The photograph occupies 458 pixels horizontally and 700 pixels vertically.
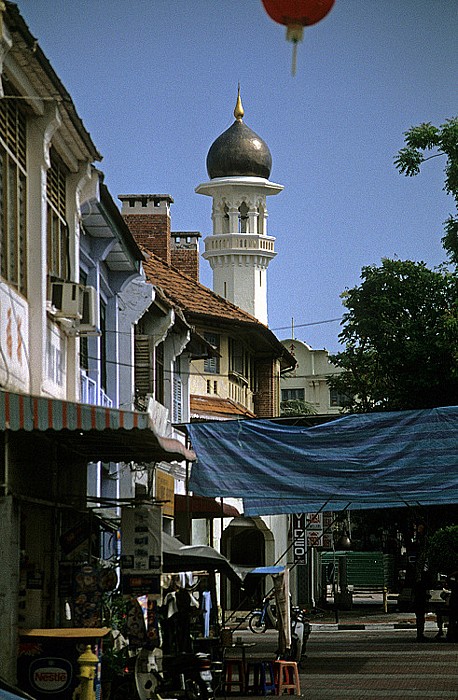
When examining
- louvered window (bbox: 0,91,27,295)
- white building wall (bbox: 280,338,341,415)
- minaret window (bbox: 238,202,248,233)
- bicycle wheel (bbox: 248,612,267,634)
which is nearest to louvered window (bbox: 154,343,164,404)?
bicycle wheel (bbox: 248,612,267,634)

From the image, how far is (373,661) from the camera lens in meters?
24.3

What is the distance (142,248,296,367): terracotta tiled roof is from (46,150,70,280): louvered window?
18.7 meters

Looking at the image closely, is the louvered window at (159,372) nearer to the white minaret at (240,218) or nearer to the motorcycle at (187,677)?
the motorcycle at (187,677)

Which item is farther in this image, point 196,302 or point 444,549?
point 196,302

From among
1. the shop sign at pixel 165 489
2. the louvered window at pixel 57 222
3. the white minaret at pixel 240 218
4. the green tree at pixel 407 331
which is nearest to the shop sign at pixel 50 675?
the louvered window at pixel 57 222

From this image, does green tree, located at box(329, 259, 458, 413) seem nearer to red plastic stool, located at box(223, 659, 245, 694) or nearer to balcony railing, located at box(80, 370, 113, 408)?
balcony railing, located at box(80, 370, 113, 408)

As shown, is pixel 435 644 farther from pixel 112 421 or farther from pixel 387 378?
pixel 112 421

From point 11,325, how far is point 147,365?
12.2 metres

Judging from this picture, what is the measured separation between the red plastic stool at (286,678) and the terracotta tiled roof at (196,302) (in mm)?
19156

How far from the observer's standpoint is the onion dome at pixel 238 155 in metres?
77.9

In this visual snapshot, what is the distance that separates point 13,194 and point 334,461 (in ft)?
30.9

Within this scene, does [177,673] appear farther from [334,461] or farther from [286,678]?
[334,461]

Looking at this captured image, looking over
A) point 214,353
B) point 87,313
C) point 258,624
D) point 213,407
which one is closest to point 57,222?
point 87,313

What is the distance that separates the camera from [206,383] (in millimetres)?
42094
